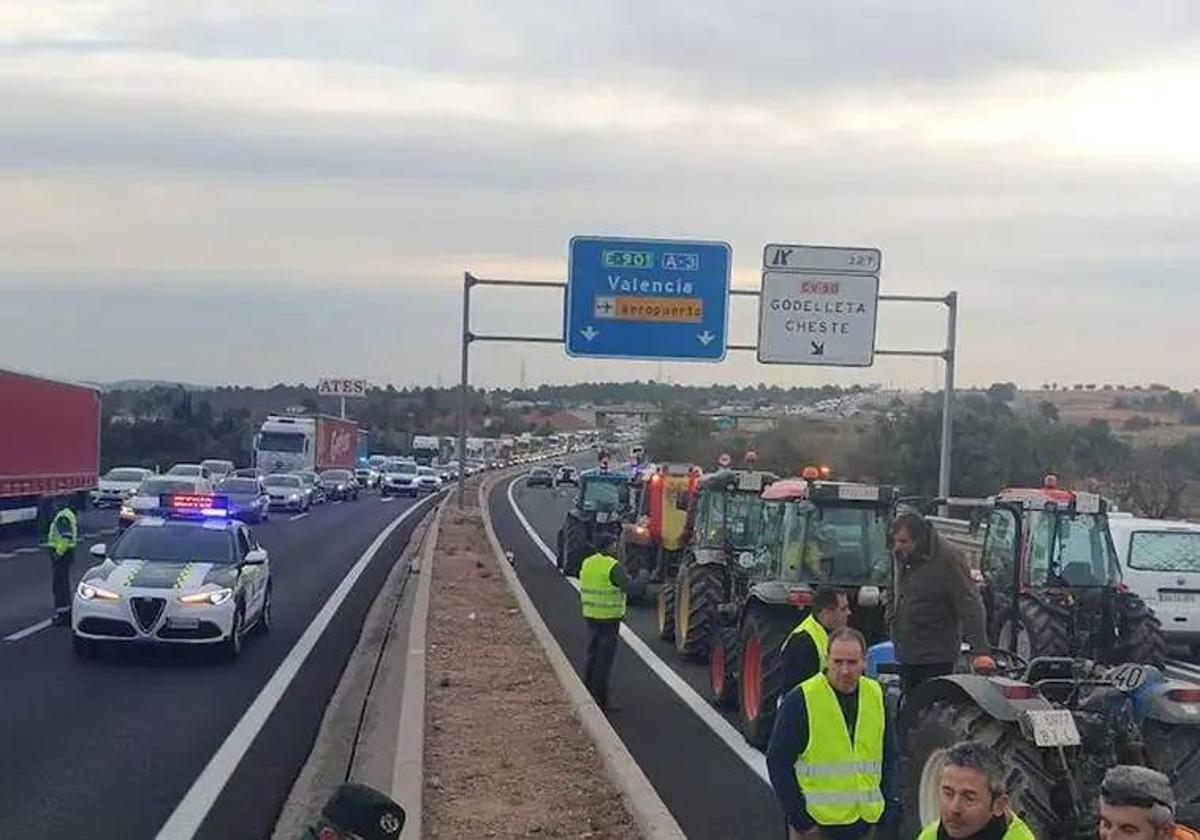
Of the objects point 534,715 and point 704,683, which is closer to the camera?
point 534,715

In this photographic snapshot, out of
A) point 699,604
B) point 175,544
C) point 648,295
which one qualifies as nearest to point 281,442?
point 648,295

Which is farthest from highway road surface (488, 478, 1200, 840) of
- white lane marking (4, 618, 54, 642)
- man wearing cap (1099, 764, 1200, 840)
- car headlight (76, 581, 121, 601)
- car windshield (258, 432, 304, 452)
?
car windshield (258, 432, 304, 452)

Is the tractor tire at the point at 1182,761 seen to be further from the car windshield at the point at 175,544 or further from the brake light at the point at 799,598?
the car windshield at the point at 175,544

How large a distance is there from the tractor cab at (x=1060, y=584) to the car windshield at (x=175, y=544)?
8223 mm

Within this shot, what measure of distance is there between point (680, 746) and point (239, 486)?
38.2 m

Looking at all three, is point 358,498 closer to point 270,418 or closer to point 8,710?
point 270,418

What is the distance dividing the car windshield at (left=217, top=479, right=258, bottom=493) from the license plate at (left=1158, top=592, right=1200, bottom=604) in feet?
106

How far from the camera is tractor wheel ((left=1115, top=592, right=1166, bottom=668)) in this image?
49.1ft

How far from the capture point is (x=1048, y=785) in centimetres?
770

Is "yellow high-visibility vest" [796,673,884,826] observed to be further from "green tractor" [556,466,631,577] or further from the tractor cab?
"green tractor" [556,466,631,577]

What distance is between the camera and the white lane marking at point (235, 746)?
33.0ft

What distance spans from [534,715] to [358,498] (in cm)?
6576

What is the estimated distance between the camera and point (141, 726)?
43.6 feet

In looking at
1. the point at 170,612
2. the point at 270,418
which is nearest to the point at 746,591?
the point at 170,612
